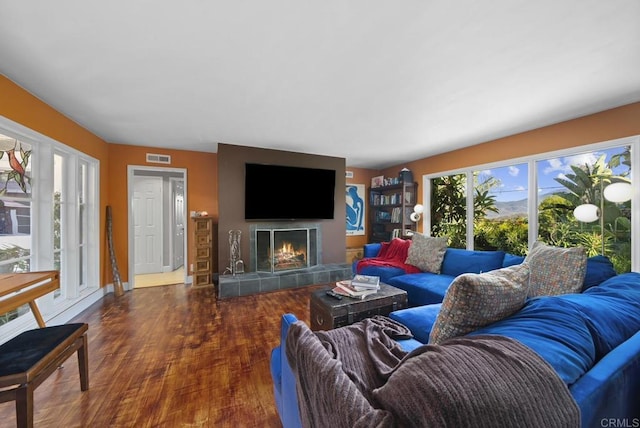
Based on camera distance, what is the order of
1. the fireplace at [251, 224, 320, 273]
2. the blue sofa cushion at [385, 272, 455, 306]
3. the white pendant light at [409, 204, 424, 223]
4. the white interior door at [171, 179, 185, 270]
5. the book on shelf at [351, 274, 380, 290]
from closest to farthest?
the book on shelf at [351, 274, 380, 290]
the blue sofa cushion at [385, 272, 455, 306]
the fireplace at [251, 224, 320, 273]
the white pendant light at [409, 204, 424, 223]
the white interior door at [171, 179, 185, 270]

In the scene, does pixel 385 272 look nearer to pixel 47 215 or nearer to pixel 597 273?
pixel 597 273

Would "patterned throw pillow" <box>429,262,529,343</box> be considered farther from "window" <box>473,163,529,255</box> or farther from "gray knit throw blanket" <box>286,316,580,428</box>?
"window" <box>473,163,529,255</box>

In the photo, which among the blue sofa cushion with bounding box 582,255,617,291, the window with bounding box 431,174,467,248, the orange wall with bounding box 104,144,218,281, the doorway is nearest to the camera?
the blue sofa cushion with bounding box 582,255,617,291

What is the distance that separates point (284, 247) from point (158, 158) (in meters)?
2.55

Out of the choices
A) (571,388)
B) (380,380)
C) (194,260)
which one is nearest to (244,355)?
Result: (380,380)

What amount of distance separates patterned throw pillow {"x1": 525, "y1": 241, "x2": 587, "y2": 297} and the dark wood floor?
2.18 m

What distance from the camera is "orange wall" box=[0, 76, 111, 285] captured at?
2023 millimetres

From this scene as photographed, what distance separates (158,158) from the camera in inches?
160

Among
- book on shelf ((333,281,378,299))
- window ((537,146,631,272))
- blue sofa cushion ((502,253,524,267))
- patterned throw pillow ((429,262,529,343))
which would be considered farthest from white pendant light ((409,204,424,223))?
patterned throw pillow ((429,262,529,343))

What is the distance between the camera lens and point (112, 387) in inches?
66.3

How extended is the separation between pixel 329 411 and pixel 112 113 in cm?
347

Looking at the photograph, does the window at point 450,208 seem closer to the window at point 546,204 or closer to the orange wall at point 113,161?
the window at point 546,204

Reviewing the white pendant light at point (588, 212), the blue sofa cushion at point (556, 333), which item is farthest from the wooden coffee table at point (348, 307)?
the white pendant light at point (588, 212)

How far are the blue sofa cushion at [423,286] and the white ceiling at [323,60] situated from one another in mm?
1866
